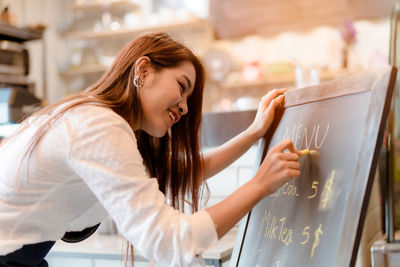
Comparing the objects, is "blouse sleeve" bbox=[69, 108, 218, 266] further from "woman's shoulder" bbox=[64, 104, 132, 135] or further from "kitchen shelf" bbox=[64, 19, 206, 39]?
"kitchen shelf" bbox=[64, 19, 206, 39]

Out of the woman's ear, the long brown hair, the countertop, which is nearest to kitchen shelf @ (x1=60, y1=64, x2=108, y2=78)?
the countertop

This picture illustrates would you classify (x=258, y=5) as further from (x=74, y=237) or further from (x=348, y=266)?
(x=348, y=266)

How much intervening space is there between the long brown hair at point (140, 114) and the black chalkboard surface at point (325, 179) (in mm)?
208

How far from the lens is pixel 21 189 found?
98 centimetres

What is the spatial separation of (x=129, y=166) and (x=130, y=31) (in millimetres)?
3860

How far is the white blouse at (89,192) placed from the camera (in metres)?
0.83

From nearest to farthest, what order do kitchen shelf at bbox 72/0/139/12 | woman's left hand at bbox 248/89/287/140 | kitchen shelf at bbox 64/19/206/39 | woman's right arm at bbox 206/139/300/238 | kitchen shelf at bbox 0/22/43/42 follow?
woman's right arm at bbox 206/139/300/238 → woman's left hand at bbox 248/89/287/140 → kitchen shelf at bbox 0/22/43/42 → kitchen shelf at bbox 64/19/206/39 → kitchen shelf at bbox 72/0/139/12

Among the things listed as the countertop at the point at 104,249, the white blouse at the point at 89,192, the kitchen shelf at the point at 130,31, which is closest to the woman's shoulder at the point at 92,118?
the white blouse at the point at 89,192

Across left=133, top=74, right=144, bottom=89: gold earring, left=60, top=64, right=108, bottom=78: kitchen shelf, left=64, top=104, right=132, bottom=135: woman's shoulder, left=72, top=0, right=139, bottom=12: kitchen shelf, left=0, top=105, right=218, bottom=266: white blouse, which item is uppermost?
left=72, top=0, right=139, bottom=12: kitchen shelf

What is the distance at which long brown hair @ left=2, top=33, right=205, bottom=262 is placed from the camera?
102 centimetres

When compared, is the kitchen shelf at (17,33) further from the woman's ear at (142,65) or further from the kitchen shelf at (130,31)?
the woman's ear at (142,65)

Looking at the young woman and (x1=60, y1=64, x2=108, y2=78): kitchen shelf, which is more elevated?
the young woman

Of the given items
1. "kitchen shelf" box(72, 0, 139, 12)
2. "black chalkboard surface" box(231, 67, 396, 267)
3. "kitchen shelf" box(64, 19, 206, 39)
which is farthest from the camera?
"kitchen shelf" box(72, 0, 139, 12)

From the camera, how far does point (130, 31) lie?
4.54 m
